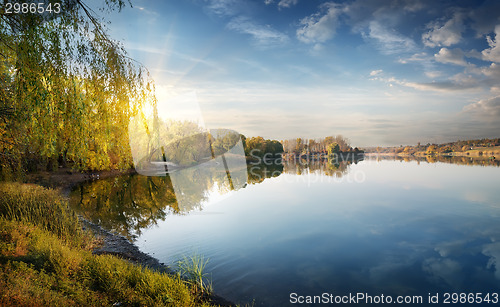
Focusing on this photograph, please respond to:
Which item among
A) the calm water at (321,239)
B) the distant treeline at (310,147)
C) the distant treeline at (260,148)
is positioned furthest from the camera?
the distant treeline at (310,147)

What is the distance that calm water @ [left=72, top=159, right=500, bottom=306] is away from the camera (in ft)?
29.9

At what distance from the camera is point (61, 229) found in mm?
9969

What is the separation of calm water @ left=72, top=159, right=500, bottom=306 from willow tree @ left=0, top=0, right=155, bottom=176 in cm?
575

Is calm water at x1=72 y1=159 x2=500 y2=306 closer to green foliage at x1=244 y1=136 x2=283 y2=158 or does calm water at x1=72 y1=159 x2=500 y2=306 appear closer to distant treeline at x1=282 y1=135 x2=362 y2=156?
green foliage at x1=244 y1=136 x2=283 y2=158

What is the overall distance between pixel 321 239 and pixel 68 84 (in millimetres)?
12478

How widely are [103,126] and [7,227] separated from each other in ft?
14.8

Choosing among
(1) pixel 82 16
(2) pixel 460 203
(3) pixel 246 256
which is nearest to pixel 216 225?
(3) pixel 246 256

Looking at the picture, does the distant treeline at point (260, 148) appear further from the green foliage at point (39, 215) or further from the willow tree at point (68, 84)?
the willow tree at point (68, 84)

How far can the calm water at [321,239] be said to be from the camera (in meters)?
9.11

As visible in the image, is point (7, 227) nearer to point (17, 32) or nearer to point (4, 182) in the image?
point (17, 32)

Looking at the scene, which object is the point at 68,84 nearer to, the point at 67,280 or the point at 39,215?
the point at 67,280

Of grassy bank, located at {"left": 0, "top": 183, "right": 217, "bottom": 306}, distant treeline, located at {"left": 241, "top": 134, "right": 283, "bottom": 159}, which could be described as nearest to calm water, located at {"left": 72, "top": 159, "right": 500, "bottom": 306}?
grassy bank, located at {"left": 0, "top": 183, "right": 217, "bottom": 306}

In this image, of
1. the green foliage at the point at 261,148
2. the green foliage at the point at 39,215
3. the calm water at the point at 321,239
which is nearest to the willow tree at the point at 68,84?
the green foliage at the point at 39,215

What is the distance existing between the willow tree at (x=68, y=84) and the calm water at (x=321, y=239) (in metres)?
5.75
